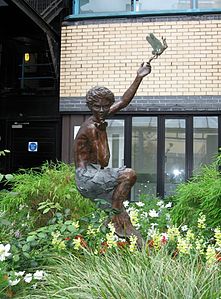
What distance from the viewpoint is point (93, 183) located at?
3.93m

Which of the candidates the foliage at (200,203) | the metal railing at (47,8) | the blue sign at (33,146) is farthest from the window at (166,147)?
the foliage at (200,203)

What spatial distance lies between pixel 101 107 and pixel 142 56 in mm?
4343

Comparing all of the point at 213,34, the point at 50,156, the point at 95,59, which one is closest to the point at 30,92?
the point at 50,156

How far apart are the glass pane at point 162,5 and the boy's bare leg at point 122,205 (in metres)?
5.08

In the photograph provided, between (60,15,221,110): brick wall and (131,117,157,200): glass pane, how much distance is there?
1.81ft

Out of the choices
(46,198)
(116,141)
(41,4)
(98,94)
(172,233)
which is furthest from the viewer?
(41,4)

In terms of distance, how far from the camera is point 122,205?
385 centimetres

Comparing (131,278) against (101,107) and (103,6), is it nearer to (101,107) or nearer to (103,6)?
(101,107)

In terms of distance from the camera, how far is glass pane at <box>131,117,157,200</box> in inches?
317

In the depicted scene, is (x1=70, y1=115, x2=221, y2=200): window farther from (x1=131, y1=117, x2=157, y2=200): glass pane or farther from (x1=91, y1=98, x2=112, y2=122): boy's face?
(x1=91, y1=98, x2=112, y2=122): boy's face

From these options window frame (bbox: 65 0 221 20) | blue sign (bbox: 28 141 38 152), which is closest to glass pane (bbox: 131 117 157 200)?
window frame (bbox: 65 0 221 20)

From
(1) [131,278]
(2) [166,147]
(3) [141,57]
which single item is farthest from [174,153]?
(1) [131,278]

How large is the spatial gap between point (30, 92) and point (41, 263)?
23.5 feet

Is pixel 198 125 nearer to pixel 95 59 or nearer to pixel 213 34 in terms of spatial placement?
pixel 213 34
